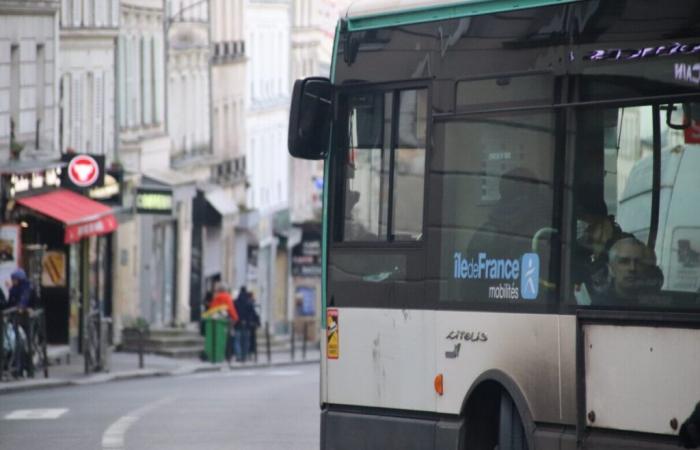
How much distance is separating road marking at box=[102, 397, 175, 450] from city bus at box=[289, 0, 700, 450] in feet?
16.4

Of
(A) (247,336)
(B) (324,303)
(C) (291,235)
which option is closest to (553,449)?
(B) (324,303)

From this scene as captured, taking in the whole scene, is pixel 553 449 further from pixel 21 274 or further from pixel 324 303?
pixel 21 274

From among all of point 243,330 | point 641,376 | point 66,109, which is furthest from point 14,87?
point 641,376

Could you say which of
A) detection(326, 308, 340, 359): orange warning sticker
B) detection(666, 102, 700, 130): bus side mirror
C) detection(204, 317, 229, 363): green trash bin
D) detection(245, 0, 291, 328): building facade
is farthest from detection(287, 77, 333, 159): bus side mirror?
detection(245, 0, 291, 328): building facade

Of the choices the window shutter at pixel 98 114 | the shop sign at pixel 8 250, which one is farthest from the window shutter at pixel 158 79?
the shop sign at pixel 8 250

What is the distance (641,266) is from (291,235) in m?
70.7

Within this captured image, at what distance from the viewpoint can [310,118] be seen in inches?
567

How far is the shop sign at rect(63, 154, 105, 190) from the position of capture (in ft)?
133

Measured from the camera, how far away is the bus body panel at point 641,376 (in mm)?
10914

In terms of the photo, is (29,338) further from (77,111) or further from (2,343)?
(77,111)

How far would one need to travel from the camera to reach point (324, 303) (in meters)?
14.6

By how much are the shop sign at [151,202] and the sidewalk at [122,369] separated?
3.28m

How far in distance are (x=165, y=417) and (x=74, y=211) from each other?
1769 centimetres

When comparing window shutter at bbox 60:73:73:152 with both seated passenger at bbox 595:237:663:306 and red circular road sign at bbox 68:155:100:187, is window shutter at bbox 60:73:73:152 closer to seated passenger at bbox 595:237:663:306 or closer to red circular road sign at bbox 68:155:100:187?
red circular road sign at bbox 68:155:100:187
